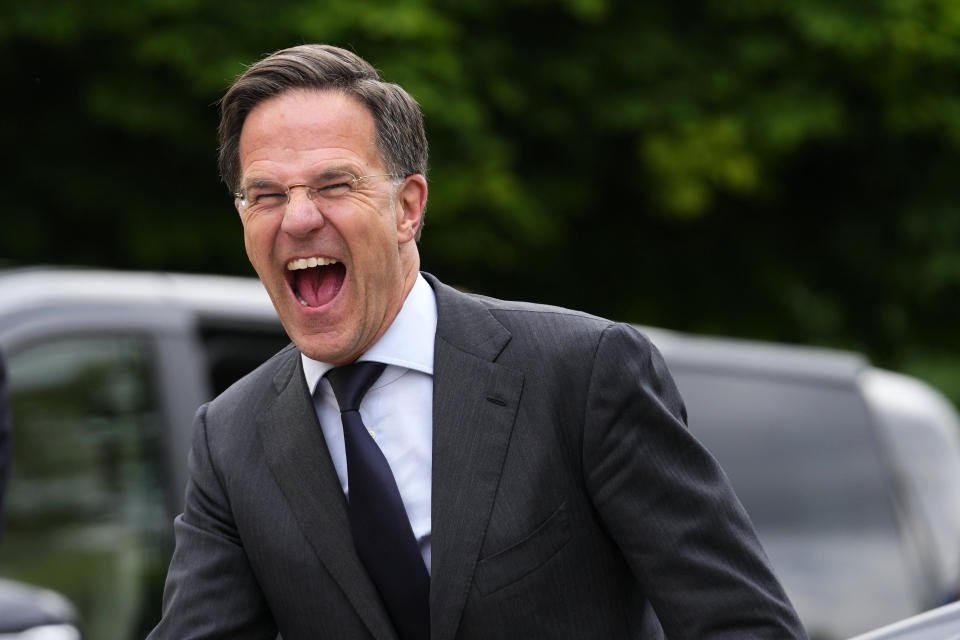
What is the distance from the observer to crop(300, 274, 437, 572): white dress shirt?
2445 mm

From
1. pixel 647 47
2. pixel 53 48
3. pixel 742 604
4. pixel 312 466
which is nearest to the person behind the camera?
pixel 742 604

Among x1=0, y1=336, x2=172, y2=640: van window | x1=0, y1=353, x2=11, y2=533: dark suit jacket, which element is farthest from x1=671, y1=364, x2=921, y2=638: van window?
x1=0, y1=353, x2=11, y2=533: dark suit jacket

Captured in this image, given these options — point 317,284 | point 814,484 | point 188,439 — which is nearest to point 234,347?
point 188,439

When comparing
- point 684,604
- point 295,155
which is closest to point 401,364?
point 295,155

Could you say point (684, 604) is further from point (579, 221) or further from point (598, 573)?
point (579, 221)

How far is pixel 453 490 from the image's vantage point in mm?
2373

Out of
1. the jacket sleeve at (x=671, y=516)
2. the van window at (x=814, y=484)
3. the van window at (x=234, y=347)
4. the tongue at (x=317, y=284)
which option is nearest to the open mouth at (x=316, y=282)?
the tongue at (x=317, y=284)

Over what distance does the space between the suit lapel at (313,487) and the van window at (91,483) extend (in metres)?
2.24

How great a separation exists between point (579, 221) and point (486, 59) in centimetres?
170

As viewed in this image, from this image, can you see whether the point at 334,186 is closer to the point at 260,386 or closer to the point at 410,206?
the point at 410,206

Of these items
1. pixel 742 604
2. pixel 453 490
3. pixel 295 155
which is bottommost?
pixel 742 604

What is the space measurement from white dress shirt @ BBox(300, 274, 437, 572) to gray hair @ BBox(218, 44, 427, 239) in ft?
0.78

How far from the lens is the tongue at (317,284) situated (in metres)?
2.48

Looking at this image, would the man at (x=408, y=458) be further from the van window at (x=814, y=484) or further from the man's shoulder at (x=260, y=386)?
the van window at (x=814, y=484)
